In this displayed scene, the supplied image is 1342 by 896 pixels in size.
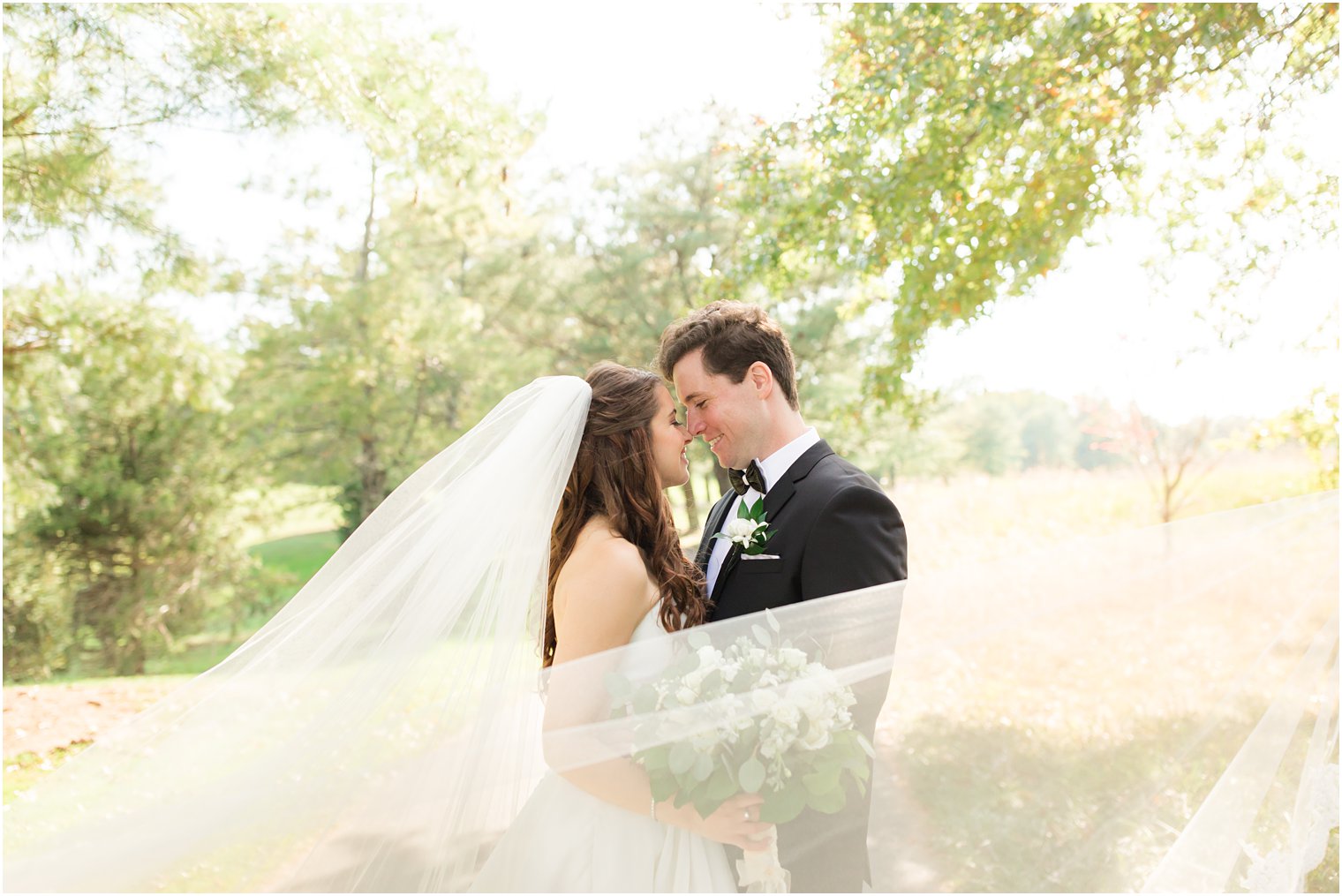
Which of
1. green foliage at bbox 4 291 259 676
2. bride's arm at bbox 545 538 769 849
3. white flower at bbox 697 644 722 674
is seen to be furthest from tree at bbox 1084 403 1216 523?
green foliage at bbox 4 291 259 676

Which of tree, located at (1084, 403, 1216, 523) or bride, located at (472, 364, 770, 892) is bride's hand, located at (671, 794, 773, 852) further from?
tree, located at (1084, 403, 1216, 523)

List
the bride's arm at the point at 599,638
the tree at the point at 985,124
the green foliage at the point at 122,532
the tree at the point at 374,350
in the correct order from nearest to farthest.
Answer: the bride's arm at the point at 599,638, the tree at the point at 985,124, the green foliage at the point at 122,532, the tree at the point at 374,350

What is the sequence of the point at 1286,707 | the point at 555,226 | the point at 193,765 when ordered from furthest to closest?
1. the point at 555,226
2. the point at 1286,707
3. the point at 193,765

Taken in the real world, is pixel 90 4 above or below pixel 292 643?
above

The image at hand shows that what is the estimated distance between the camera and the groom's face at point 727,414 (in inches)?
113

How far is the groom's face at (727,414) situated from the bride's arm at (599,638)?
0.59 metres

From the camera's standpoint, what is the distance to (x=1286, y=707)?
308cm

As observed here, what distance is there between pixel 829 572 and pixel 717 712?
58cm

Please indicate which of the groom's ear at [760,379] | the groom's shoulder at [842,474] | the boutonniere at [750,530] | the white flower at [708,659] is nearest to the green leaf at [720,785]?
the white flower at [708,659]

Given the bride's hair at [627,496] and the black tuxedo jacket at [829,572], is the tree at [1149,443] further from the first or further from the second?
the bride's hair at [627,496]

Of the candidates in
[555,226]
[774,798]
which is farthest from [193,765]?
[555,226]

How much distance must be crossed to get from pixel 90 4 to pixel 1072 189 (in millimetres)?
6569

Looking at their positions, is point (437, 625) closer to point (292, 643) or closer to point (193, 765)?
point (292, 643)

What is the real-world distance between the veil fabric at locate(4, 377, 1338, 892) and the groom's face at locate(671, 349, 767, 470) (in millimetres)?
449
